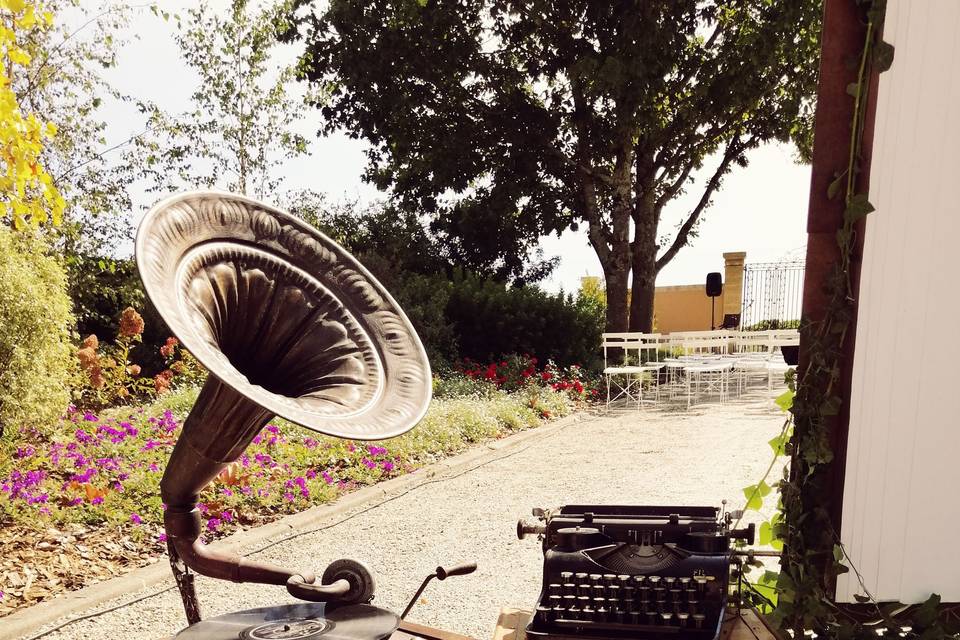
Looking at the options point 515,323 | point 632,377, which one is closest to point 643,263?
point 632,377

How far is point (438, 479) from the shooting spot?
21.9 feet

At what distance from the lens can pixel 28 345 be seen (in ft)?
19.5

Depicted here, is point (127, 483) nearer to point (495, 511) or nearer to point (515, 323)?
point (495, 511)

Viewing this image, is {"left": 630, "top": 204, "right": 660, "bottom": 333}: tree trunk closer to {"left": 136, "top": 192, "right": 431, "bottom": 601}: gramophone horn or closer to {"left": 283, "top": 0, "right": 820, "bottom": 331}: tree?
{"left": 283, "top": 0, "right": 820, "bottom": 331}: tree

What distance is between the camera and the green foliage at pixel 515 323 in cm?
1382

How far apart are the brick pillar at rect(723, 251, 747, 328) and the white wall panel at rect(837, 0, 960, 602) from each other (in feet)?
59.7

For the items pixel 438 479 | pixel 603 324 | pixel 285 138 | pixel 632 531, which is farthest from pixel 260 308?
pixel 603 324

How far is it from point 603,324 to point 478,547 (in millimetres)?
10877

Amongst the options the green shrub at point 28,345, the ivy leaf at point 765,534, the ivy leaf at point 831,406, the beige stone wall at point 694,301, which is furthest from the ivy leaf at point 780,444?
the beige stone wall at point 694,301

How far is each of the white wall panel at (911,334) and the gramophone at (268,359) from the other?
129 cm

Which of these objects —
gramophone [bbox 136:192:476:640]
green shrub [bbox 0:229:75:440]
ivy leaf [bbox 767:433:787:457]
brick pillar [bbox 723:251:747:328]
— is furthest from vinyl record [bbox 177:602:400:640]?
brick pillar [bbox 723:251:747:328]

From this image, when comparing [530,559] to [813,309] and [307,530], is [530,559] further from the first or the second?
[813,309]

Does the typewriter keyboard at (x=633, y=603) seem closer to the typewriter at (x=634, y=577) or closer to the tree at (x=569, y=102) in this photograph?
the typewriter at (x=634, y=577)

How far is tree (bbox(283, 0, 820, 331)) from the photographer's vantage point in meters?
12.5
